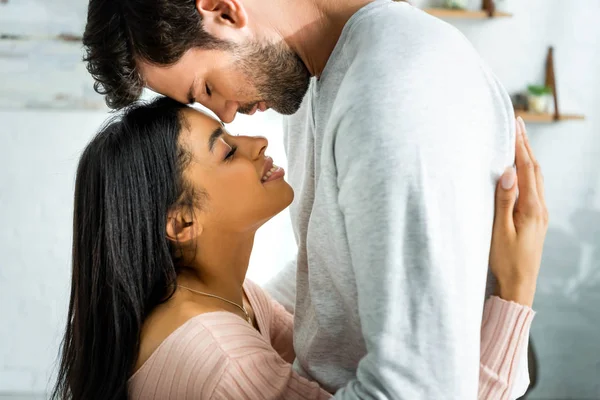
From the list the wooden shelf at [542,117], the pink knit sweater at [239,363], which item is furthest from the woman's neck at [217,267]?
the wooden shelf at [542,117]

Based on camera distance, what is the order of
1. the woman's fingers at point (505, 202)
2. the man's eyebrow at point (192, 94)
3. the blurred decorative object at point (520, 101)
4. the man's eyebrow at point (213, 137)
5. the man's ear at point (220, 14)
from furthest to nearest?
1. the blurred decorative object at point (520, 101)
2. the man's eyebrow at point (213, 137)
3. the man's eyebrow at point (192, 94)
4. the man's ear at point (220, 14)
5. the woman's fingers at point (505, 202)

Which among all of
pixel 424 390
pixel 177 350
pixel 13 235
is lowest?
pixel 13 235

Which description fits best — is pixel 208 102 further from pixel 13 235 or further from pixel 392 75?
pixel 13 235

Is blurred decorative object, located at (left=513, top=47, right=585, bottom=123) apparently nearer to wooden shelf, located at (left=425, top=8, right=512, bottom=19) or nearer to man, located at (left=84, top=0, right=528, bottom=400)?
wooden shelf, located at (left=425, top=8, right=512, bottom=19)

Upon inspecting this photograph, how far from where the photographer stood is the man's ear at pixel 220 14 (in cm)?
106

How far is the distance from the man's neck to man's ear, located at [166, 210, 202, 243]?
0.41 meters

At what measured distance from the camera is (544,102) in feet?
8.46

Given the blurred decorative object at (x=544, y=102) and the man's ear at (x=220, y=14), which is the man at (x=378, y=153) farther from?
the blurred decorative object at (x=544, y=102)

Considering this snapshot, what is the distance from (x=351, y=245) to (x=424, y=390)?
0.22 metres

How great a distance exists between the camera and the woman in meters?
1.04

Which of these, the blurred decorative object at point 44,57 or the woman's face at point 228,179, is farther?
the blurred decorative object at point 44,57

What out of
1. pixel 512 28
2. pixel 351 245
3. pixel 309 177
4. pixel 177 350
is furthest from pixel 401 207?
pixel 512 28

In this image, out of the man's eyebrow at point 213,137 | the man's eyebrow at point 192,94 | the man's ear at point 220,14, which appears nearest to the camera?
the man's ear at point 220,14

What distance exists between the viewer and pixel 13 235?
263 cm
